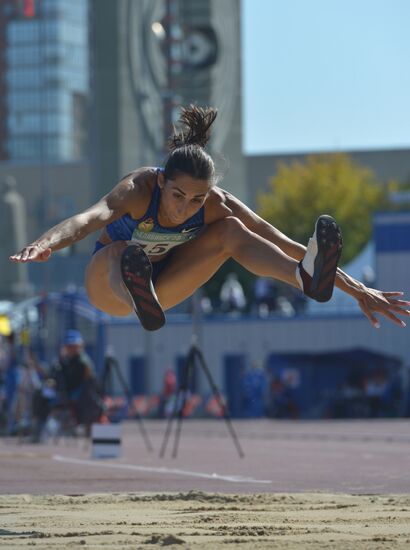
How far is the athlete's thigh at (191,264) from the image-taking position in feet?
29.9

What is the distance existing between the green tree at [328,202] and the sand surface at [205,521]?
5193 cm

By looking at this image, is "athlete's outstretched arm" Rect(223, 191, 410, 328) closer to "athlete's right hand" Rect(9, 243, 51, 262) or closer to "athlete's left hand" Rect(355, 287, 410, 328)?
"athlete's left hand" Rect(355, 287, 410, 328)

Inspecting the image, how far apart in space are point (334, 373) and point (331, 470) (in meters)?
18.5

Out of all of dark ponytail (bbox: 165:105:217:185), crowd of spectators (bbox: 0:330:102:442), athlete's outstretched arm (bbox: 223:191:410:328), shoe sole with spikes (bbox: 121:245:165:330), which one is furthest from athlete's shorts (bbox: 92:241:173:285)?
crowd of spectators (bbox: 0:330:102:442)

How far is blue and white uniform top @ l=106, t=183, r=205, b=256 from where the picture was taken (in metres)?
8.85

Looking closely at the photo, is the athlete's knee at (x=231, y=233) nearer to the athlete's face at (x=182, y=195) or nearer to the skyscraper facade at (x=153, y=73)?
the athlete's face at (x=182, y=195)

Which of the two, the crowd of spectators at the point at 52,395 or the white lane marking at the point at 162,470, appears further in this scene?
the crowd of spectators at the point at 52,395

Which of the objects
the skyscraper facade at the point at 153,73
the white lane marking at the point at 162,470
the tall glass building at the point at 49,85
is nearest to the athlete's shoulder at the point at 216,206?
the white lane marking at the point at 162,470

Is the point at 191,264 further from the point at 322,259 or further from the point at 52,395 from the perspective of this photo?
the point at 52,395

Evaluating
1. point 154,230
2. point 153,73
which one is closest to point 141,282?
point 154,230

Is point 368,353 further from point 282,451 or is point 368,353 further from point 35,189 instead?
point 35,189

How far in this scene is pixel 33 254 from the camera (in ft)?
23.2

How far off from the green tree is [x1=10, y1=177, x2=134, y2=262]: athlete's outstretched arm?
52.8 meters

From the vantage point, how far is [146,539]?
22.5 ft
